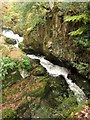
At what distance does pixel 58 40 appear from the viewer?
8172mm

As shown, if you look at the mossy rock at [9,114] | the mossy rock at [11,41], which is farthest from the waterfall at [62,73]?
the mossy rock at [11,41]

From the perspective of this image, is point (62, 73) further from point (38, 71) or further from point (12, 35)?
point (12, 35)

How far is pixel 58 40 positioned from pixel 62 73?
137 centimetres

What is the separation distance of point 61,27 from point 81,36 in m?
1.36

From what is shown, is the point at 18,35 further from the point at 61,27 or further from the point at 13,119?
the point at 13,119

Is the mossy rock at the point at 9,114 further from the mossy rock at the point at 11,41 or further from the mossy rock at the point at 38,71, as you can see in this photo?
the mossy rock at the point at 11,41

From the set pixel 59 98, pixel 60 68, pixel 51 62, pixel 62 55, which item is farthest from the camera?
pixel 51 62

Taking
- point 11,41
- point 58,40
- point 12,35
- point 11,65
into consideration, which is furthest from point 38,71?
point 12,35

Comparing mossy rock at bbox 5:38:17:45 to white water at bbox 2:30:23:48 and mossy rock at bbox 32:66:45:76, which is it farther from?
mossy rock at bbox 32:66:45:76

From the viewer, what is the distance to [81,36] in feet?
22.5

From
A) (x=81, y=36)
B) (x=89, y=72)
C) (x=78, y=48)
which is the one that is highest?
(x=81, y=36)

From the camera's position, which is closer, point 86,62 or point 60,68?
point 86,62

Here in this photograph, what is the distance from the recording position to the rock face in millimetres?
7344

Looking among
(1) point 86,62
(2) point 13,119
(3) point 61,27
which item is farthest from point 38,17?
(2) point 13,119
